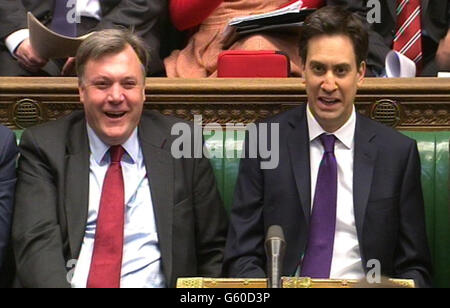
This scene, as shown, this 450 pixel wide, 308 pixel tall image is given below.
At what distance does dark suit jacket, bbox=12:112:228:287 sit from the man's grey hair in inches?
6.3

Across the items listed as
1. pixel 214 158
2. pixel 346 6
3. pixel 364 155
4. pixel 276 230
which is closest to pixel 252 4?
pixel 346 6

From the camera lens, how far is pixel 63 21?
311 cm

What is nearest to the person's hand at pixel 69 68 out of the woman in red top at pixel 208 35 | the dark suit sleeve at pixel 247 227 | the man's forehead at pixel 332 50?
the woman in red top at pixel 208 35

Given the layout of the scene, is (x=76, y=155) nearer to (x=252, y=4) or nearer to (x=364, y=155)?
(x=364, y=155)

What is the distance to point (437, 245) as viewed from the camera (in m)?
2.61

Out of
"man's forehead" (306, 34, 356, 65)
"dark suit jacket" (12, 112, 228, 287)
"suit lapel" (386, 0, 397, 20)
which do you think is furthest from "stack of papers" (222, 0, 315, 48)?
"dark suit jacket" (12, 112, 228, 287)

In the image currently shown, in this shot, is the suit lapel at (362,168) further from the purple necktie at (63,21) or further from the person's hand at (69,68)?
the purple necktie at (63,21)

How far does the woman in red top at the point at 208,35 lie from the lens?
3010mm

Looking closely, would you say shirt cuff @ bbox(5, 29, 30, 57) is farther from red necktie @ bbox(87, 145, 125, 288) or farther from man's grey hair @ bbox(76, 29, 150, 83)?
red necktie @ bbox(87, 145, 125, 288)

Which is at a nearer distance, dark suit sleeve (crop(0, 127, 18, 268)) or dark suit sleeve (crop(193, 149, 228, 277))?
dark suit sleeve (crop(0, 127, 18, 268))

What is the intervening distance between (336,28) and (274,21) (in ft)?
1.67

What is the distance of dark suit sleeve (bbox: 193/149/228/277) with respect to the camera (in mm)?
2432

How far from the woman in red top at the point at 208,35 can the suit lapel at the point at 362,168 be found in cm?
60
